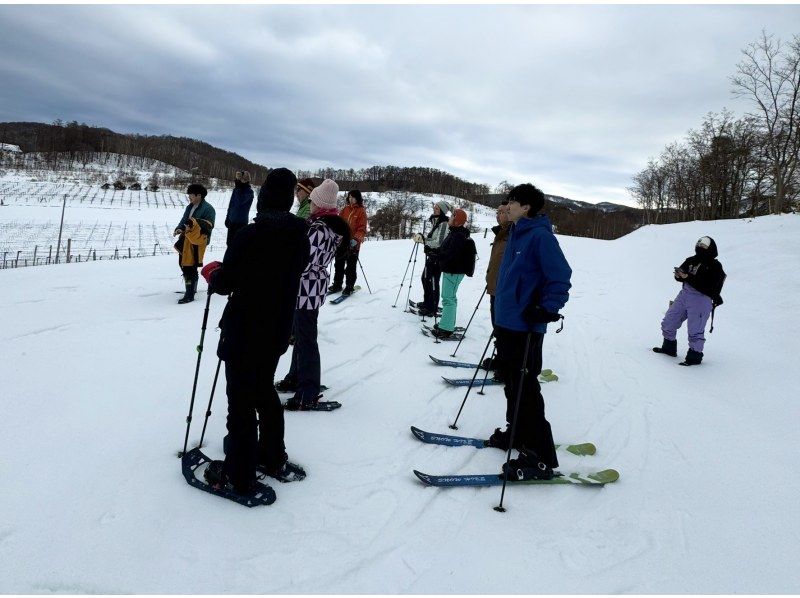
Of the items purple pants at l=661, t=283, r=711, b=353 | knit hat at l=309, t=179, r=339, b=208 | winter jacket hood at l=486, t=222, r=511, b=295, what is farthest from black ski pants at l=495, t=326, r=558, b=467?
purple pants at l=661, t=283, r=711, b=353

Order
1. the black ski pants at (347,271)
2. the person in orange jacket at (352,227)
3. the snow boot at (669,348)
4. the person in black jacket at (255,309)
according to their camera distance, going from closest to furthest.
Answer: the person in black jacket at (255,309), the snow boot at (669,348), the person in orange jacket at (352,227), the black ski pants at (347,271)

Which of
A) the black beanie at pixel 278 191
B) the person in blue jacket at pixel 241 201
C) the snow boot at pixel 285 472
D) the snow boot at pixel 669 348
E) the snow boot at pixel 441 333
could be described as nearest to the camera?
the black beanie at pixel 278 191

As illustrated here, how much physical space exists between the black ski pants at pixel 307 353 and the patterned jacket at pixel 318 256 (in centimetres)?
11

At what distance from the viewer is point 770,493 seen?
11.7ft

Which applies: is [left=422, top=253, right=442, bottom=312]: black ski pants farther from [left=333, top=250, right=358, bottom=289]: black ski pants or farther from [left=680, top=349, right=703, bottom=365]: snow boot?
[left=680, top=349, right=703, bottom=365]: snow boot

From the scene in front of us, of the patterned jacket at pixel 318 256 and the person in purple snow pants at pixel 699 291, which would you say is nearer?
the patterned jacket at pixel 318 256

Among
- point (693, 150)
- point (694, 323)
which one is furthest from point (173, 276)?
point (693, 150)

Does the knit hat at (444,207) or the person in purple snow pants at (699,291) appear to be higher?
the knit hat at (444,207)

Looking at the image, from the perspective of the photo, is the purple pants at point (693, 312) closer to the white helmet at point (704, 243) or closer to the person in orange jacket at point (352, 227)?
the white helmet at point (704, 243)

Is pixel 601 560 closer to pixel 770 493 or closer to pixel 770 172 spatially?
pixel 770 493

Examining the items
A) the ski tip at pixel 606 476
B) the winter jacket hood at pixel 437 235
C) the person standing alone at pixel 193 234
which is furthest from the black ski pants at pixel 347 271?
the ski tip at pixel 606 476

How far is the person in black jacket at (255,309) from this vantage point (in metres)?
2.67

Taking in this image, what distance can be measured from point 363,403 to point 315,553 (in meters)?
2.10

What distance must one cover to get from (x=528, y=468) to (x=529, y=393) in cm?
60
